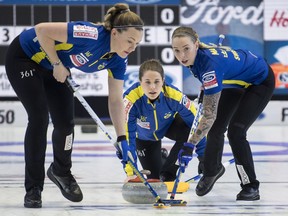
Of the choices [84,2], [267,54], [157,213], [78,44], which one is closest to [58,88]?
[78,44]

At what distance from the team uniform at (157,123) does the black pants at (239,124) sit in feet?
1.59

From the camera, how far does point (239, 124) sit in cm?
457

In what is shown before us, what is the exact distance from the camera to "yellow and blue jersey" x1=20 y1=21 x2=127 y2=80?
13.2 ft

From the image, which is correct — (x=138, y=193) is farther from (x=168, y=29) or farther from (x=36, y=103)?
(x=168, y=29)

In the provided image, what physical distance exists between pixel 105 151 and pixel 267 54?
5.28 meters

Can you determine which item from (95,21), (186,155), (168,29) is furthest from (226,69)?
(168,29)

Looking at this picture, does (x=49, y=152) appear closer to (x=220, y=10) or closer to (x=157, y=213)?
(x=157, y=213)

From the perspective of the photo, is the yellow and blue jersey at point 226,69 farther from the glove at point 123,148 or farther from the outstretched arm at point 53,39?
the outstretched arm at point 53,39

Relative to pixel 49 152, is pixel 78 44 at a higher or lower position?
higher

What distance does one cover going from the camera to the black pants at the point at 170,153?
5273mm

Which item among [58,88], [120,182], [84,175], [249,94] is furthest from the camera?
[84,175]

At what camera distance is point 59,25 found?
4008 mm

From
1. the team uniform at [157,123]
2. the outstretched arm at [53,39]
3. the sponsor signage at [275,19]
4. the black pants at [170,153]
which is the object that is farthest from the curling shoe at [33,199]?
the sponsor signage at [275,19]

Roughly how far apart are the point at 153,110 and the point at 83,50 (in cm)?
115
